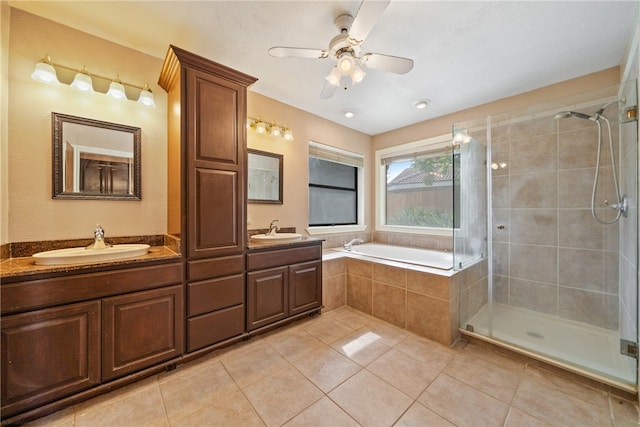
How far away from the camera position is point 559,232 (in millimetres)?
2359

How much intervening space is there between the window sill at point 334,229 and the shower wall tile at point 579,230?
2.28 m

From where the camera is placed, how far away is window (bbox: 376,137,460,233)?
3.30m

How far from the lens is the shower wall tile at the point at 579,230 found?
2162mm

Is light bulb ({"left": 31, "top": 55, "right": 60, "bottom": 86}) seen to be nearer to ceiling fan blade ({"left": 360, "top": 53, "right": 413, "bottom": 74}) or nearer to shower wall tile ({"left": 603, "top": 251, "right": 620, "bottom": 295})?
ceiling fan blade ({"left": 360, "top": 53, "right": 413, "bottom": 74})

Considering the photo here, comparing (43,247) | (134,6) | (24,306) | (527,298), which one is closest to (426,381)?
(527,298)

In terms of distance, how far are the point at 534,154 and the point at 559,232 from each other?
2.74 ft

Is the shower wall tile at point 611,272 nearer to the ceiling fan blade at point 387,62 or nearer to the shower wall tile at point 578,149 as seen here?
the shower wall tile at point 578,149

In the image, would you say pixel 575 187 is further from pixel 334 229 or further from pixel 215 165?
pixel 215 165

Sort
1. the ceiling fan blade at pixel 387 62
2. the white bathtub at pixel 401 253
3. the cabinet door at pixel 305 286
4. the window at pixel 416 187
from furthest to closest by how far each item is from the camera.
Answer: the window at pixel 416 187 < the white bathtub at pixel 401 253 < the cabinet door at pixel 305 286 < the ceiling fan blade at pixel 387 62

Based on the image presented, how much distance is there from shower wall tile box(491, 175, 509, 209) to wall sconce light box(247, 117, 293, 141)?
7.89 feet

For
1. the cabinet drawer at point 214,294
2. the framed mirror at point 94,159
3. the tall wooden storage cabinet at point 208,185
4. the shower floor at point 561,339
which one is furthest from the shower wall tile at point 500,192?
the framed mirror at point 94,159

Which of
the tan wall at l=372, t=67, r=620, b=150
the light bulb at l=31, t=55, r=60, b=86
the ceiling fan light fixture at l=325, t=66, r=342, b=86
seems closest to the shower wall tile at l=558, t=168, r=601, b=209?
the tan wall at l=372, t=67, r=620, b=150

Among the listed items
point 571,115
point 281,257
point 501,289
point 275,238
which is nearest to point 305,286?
point 281,257

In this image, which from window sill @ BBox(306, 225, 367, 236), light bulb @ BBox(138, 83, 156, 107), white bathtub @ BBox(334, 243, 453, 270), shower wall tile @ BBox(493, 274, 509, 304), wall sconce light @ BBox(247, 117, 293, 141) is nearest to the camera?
light bulb @ BBox(138, 83, 156, 107)
